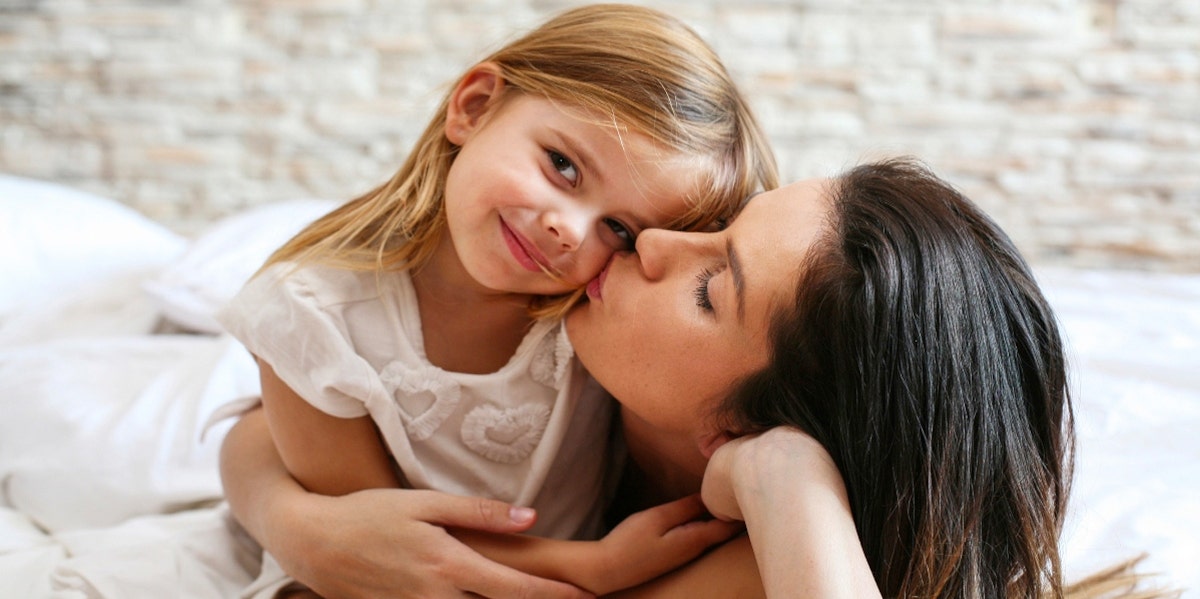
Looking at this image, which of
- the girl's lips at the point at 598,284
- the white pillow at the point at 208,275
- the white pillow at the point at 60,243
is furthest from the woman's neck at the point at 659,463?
the white pillow at the point at 60,243

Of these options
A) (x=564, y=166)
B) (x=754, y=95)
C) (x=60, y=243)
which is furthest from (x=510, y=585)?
(x=754, y=95)

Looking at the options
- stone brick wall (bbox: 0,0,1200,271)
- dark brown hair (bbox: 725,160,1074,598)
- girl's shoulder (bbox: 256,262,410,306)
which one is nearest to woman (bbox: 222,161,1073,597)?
dark brown hair (bbox: 725,160,1074,598)

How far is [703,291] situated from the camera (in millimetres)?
929

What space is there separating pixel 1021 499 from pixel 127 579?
0.84m

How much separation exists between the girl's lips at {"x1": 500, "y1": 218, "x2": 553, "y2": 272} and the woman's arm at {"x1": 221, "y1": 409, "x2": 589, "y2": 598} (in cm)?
23

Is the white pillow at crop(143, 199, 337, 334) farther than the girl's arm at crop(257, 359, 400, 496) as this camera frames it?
Yes

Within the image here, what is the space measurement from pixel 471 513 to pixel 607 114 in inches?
15.9

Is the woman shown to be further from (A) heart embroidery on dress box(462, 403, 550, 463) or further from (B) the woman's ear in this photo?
(A) heart embroidery on dress box(462, 403, 550, 463)

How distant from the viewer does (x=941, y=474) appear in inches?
31.6

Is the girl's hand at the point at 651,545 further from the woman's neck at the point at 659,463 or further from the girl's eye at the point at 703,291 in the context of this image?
the girl's eye at the point at 703,291

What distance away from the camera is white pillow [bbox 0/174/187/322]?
200 centimetres

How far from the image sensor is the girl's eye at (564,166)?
40.5 inches

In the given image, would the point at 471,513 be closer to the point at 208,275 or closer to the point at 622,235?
the point at 622,235

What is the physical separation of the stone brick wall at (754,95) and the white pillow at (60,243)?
0.45 meters
